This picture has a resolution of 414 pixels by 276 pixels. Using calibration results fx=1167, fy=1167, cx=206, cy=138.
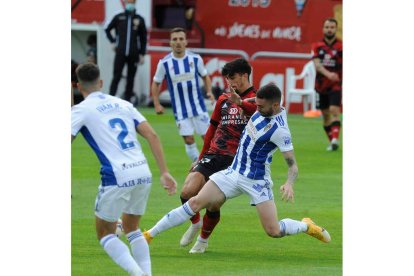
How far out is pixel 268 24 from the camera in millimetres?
29438

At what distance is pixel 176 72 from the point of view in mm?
16797

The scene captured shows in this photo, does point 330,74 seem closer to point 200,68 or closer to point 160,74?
point 200,68

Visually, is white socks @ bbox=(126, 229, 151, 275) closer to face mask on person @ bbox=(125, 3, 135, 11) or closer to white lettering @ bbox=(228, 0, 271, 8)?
face mask on person @ bbox=(125, 3, 135, 11)

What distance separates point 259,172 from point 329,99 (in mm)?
10738

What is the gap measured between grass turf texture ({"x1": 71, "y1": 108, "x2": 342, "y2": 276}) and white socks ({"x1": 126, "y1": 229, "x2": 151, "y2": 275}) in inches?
28.3

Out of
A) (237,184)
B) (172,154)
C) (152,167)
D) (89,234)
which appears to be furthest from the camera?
(172,154)

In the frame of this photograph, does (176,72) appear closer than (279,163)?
Yes

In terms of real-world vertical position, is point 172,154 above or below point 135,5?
below

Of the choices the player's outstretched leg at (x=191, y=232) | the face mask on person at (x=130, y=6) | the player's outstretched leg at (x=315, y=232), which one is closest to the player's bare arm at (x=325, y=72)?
the face mask on person at (x=130, y=6)

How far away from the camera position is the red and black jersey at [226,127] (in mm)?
11281

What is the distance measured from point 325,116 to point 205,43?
363 inches

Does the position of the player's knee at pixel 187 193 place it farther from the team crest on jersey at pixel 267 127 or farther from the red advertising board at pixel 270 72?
the red advertising board at pixel 270 72
